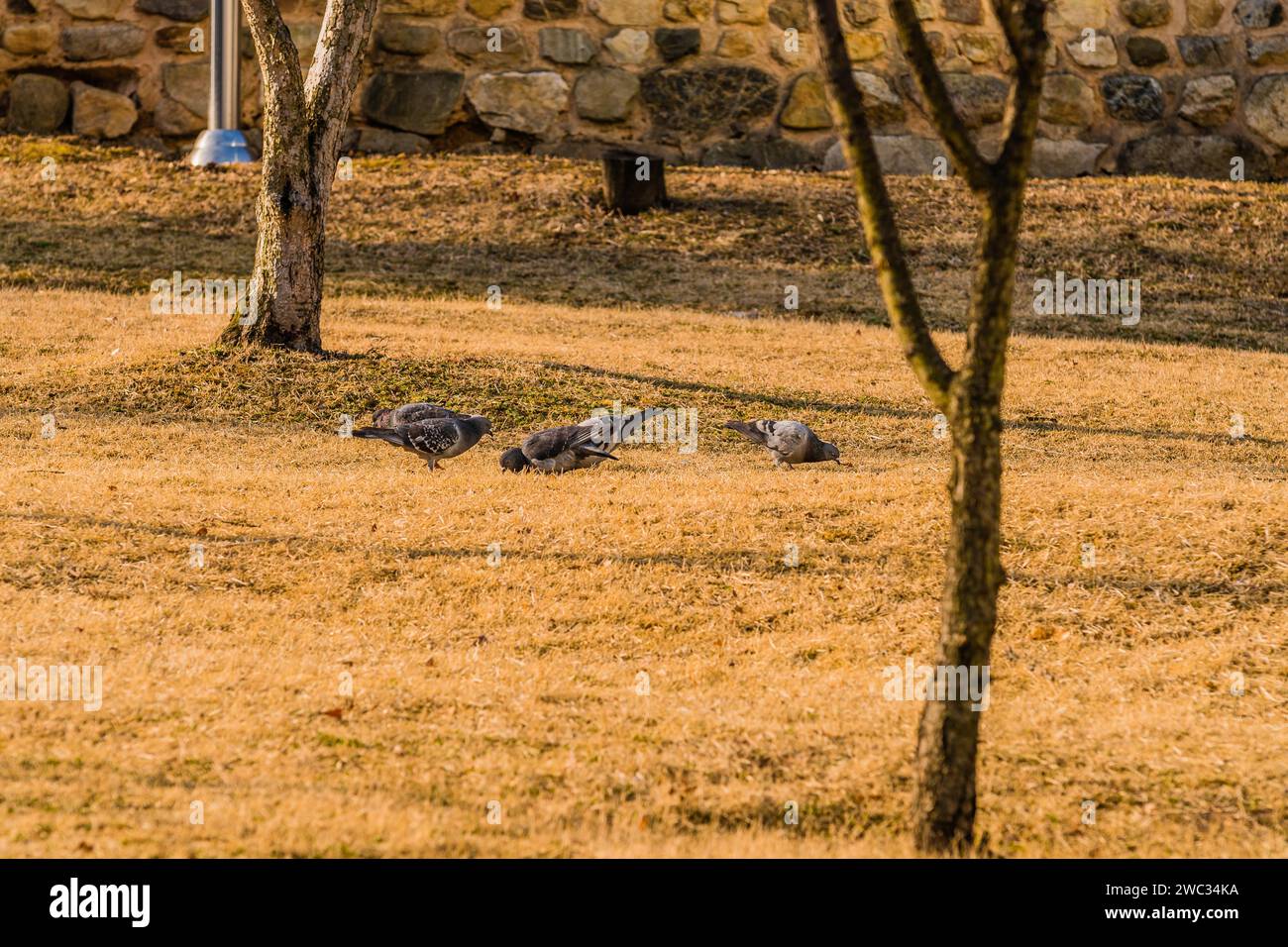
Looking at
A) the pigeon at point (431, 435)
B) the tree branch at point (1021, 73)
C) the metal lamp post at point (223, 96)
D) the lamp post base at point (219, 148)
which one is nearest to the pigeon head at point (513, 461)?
the pigeon at point (431, 435)

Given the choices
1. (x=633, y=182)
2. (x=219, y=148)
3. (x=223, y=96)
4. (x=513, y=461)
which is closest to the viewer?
(x=513, y=461)

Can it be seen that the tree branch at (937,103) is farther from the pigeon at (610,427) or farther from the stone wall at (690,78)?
the stone wall at (690,78)

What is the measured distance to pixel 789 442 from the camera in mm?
8820

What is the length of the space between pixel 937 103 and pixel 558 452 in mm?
4467

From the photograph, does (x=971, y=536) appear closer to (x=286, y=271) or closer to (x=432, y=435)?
(x=432, y=435)

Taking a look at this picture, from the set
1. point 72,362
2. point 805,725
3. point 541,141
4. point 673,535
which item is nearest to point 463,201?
point 541,141

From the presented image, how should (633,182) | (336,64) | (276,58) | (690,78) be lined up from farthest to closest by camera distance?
(690,78), (633,182), (336,64), (276,58)

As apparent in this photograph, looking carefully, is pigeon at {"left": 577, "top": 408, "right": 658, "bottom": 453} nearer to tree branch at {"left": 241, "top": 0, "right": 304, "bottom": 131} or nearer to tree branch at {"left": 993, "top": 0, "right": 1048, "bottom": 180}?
tree branch at {"left": 241, "top": 0, "right": 304, "bottom": 131}

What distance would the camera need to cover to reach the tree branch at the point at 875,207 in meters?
4.42

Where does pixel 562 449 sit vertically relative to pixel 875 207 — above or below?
below

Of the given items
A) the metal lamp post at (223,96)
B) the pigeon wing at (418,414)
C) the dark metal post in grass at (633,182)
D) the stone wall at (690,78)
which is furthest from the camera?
the stone wall at (690,78)

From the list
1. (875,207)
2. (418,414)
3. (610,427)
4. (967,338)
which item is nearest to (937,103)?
(875,207)

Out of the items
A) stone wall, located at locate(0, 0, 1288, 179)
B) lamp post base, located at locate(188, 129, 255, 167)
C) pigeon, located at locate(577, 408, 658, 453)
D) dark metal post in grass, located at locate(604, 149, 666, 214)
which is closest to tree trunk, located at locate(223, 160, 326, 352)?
pigeon, located at locate(577, 408, 658, 453)

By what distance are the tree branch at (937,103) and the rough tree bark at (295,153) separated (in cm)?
701
